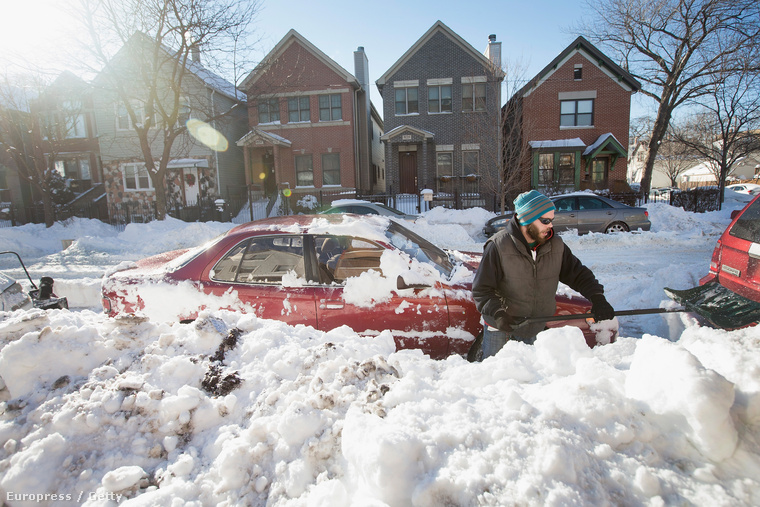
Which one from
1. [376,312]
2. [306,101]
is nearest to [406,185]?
[306,101]

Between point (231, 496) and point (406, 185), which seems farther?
point (406, 185)

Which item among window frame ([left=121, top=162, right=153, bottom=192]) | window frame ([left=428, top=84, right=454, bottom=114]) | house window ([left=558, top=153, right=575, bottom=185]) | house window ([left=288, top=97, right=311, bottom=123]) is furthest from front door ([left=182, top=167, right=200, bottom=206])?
house window ([left=558, top=153, right=575, bottom=185])

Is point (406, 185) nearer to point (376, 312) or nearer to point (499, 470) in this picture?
point (376, 312)

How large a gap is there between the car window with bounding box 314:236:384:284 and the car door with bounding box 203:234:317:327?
24 cm

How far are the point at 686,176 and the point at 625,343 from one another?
235ft

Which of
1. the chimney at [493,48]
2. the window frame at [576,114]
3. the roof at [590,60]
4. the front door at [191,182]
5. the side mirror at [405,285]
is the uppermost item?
the chimney at [493,48]

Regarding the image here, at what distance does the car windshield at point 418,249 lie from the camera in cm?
385

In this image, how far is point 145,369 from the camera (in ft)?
7.64

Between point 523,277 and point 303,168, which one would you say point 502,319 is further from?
point 303,168

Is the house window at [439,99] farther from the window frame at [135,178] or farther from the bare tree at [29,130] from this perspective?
the bare tree at [29,130]

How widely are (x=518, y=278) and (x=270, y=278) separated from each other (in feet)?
7.41

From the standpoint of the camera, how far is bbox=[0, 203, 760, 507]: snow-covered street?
4.84ft

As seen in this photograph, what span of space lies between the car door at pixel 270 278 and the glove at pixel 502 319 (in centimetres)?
162

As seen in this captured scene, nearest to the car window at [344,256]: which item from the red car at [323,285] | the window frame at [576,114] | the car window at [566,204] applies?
the red car at [323,285]
